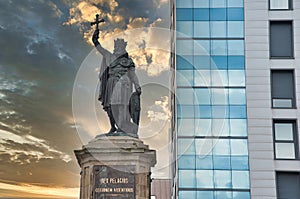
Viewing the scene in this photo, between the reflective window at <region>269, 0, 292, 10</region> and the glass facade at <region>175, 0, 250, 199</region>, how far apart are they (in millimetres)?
2306

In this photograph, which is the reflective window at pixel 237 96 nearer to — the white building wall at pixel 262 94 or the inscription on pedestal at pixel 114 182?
the white building wall at pixel 262 94

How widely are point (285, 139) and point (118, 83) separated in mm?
23070

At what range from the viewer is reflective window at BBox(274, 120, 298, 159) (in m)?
40.8

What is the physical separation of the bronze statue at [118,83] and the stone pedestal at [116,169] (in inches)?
57.3

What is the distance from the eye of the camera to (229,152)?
1663 inches

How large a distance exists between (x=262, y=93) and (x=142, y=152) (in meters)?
24.8

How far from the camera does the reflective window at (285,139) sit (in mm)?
40781

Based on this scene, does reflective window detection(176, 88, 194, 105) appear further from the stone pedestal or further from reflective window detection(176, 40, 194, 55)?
the stone pedestal

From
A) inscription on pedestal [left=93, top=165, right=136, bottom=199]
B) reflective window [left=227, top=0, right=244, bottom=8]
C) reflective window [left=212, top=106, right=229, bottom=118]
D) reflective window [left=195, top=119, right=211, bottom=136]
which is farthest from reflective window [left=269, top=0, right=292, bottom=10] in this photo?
inscription on pedestal [left=93, top=165, right=136, bottom=199]

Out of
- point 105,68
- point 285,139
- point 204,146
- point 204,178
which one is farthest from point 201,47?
point 105,68

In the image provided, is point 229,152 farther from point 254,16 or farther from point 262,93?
point 254,16

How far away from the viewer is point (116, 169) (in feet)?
64.6

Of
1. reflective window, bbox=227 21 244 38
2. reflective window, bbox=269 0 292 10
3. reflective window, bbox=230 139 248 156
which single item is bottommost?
reflective window, bbox=230 139 248 156

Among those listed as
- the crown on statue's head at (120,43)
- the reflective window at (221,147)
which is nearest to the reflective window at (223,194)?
the reflective window at (221,147)
